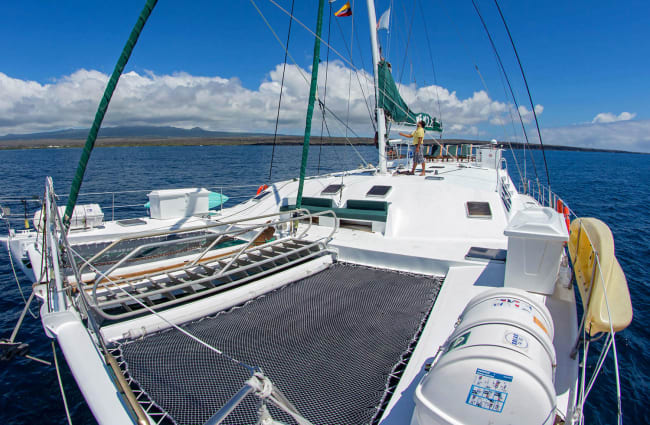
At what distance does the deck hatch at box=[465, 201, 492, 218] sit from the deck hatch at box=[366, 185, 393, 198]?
2133mm

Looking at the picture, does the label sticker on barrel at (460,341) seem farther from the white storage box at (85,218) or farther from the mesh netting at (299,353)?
the white storage box at (85,218)

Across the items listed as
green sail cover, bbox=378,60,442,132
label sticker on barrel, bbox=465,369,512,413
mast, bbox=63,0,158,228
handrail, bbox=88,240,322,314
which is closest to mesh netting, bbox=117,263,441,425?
handrail, bbox=88,240,322,314

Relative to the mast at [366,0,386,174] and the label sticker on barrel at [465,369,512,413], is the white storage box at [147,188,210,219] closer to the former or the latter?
the mast at [366,0,386,174]

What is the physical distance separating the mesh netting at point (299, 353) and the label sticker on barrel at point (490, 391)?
1172mm

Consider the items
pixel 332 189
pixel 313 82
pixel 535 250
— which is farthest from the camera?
pixel 332 189

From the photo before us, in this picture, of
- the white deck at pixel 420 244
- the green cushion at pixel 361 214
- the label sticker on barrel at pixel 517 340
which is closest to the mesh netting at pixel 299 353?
the white deck at pixel 420 244

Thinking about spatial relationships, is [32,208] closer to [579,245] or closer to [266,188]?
[266,188]

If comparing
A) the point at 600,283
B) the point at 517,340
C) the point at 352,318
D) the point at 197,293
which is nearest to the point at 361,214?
the point at 352,318

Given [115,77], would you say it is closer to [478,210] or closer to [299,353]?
[299,353]

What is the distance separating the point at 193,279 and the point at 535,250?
538 cm

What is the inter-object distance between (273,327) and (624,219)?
1029 inches

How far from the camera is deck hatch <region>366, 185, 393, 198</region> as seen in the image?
9.84 meters

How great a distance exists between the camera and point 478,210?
8.66 meters

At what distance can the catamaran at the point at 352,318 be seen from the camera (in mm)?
2516
